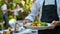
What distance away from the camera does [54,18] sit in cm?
107

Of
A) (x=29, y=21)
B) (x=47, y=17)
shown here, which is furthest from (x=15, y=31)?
(x=47, y=17)

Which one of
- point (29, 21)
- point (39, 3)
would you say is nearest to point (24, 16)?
point (29, 21)

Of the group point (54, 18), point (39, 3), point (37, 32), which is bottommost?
point (37, 32)

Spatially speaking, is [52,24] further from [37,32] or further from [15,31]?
[15,31]

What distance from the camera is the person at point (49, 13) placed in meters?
1.07

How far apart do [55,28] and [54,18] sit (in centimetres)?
8

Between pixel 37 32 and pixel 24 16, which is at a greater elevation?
pixel 24 16

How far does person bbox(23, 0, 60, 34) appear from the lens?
1.07 metres

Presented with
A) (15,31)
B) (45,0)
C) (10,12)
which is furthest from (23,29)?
(45,0)

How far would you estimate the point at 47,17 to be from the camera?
1081 mm

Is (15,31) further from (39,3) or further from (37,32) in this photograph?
(39,3)

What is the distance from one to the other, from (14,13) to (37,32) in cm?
24

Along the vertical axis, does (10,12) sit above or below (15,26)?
above

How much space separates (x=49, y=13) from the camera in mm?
1079
